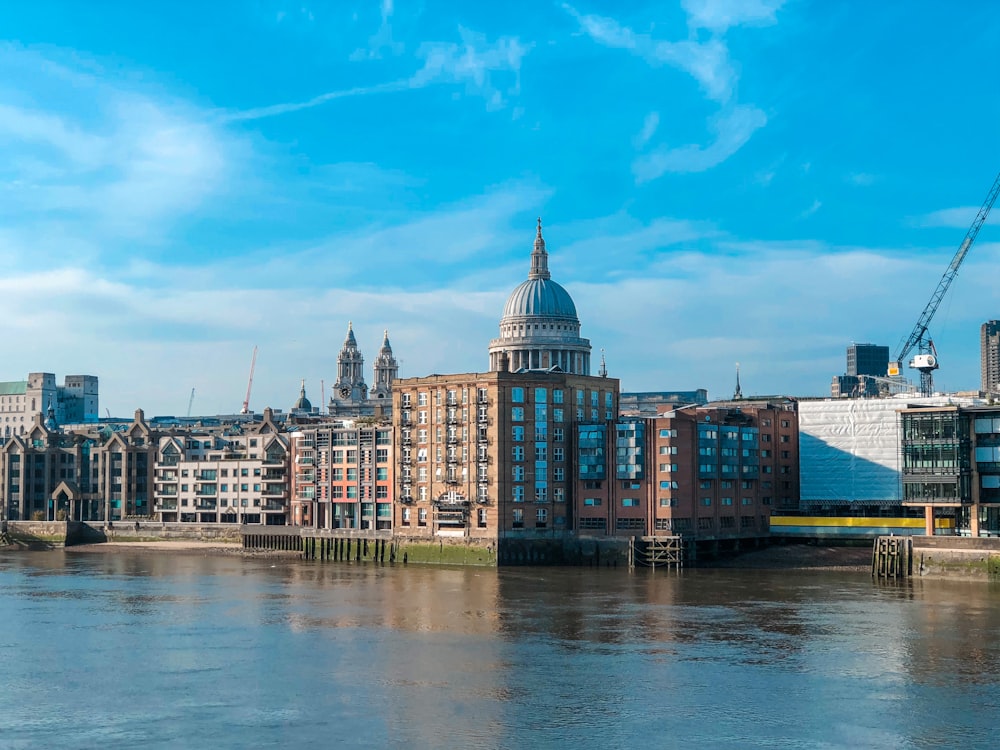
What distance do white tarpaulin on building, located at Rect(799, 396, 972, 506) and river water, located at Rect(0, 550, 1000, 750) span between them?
146ft

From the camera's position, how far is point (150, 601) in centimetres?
10969

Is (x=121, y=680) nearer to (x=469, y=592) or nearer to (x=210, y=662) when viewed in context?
(x=210, y=662)

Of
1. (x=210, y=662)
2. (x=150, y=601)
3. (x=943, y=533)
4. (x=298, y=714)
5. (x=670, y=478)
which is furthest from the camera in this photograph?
(x=670, y=478)

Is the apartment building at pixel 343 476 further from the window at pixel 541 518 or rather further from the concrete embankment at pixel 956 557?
the concrete embankment at pixel 956 557

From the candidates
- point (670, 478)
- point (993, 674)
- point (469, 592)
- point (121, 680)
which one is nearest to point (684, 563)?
point (670, 478)

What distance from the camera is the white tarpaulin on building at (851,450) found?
16412cm

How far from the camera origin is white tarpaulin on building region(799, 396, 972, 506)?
6462 inches

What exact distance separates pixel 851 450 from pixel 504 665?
327 ft

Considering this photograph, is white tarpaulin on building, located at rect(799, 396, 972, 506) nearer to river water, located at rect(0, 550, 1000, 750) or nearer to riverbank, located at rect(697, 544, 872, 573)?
riverbank, located at rect(697, 544, 872, 573)

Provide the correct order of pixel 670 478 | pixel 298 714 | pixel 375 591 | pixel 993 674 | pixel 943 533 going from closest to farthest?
pixel 298 714
pixel 993 674
pixel 375 591
pixel 943 533
pixel 670 478

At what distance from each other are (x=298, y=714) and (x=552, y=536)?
84.1 meters

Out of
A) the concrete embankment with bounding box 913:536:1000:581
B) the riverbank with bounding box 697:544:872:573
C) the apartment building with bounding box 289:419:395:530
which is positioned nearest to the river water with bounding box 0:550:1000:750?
the concrete embankment with bounding box 913:536:1000:581

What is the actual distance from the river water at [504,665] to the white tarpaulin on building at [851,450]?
44.4 meters

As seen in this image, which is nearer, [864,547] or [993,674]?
[993,674]
